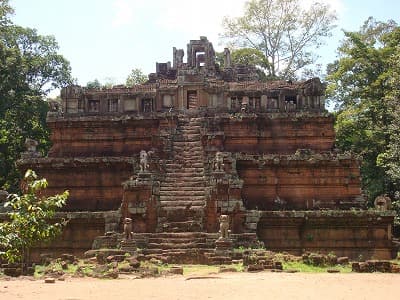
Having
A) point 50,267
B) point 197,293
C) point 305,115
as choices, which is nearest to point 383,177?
point 305,115

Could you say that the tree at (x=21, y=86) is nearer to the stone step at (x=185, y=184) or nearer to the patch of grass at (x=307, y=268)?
the stone step at (x=185, y=184)

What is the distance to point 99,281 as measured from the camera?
13.1 metres

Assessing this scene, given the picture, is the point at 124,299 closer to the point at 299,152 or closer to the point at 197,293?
the point at 197,293

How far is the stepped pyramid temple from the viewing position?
19.4m

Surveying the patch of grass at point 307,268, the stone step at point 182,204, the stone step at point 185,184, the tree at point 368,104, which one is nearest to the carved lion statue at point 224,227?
the patch of grass at point 307,268

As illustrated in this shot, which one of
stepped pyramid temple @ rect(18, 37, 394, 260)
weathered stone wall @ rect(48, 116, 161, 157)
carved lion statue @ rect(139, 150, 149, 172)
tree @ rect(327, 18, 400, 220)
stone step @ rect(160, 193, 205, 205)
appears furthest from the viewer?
tree @ rect(327, 18, 400, 220)

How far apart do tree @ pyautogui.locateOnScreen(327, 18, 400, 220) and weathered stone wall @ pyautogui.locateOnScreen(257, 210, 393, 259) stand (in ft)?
29.5

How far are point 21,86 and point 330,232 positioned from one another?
77.2ft

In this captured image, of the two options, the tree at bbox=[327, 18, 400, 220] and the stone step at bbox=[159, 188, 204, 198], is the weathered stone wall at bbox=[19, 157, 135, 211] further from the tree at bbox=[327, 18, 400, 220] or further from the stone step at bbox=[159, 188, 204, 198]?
the tree at bbox=[327, 18, 400, 220]

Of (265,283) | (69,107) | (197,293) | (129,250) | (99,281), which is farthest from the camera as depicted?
(69,107)

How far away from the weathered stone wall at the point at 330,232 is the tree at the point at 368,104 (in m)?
9.00

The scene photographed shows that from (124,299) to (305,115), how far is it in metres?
15.5

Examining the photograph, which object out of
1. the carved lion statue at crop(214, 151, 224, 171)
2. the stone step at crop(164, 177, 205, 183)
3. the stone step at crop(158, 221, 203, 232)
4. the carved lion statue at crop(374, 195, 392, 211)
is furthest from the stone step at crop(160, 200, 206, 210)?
the carved lion statue at crop(374, 195, 392, 211)

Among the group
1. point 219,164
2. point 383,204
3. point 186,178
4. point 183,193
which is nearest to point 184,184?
point 186,178
